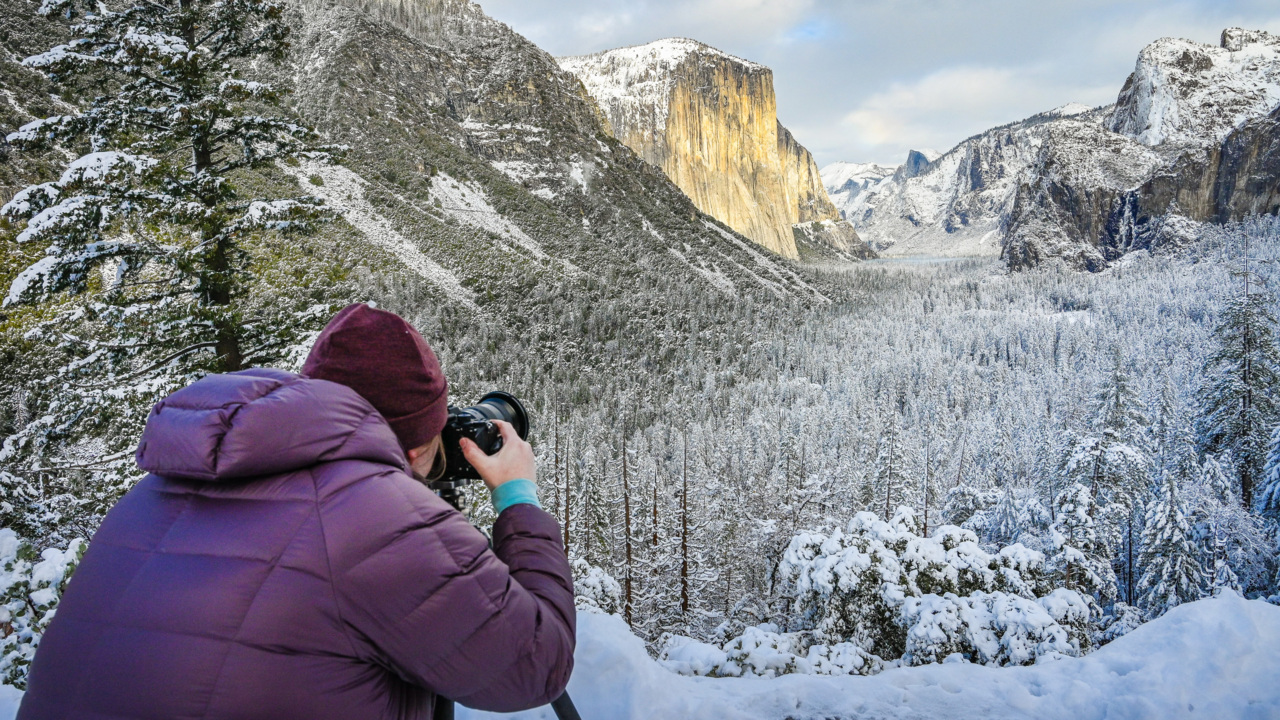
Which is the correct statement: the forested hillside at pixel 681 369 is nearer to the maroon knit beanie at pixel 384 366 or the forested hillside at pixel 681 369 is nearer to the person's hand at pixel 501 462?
the person's hand at pixel 501 462

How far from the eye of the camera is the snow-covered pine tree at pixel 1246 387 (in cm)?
1566

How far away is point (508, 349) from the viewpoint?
249 feet

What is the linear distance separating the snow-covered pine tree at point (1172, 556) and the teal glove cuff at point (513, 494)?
1710cm

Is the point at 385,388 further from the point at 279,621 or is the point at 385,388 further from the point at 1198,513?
the point at 1198,513

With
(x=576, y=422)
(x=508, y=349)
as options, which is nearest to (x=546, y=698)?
(x=576, y=422)

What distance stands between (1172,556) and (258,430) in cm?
1908

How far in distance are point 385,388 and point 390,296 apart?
80.8 metres

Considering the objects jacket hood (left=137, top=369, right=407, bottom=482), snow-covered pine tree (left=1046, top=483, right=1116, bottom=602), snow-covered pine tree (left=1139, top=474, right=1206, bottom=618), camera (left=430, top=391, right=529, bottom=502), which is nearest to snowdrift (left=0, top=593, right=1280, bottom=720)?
camera (left=430, top=391, right=529, bottom=502)

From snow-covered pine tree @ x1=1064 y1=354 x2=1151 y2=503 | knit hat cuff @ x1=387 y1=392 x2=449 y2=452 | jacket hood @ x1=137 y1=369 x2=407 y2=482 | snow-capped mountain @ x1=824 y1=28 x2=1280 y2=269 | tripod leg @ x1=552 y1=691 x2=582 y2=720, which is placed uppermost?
snow-capped mountain @ x1=824 y1=28 x2=1280 y2=269

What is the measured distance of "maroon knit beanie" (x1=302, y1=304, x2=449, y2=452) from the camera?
1586 mm

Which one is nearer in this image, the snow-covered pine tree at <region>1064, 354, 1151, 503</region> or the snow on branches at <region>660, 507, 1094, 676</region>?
the snow on branches at <region>660, 507, 1094, 676</region>

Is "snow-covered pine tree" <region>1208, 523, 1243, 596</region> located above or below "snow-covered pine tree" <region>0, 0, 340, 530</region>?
below

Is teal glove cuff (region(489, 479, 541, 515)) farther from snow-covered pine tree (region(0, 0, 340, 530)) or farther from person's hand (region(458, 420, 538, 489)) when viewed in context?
snow-covered pine tree (region(0, 0, 340, 530))

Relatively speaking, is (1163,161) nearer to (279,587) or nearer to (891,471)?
(891,471)
